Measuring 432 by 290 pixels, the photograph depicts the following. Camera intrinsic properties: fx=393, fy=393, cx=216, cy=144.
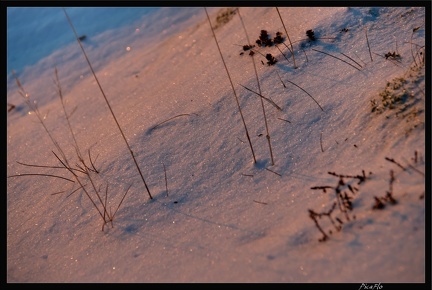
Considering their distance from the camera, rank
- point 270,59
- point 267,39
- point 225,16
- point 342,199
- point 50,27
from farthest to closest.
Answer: point 50,27
point 225,16
point 267,39
point 270,59
point 342,199

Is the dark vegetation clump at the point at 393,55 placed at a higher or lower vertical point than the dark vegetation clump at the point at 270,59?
lower

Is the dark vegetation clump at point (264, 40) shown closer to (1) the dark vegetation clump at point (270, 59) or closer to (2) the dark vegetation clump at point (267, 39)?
(2) the dark vegetation clump at point (267, 39)

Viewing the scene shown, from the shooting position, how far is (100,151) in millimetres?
2791

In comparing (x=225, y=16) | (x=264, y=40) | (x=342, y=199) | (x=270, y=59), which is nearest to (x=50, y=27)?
(x=225, y=16)

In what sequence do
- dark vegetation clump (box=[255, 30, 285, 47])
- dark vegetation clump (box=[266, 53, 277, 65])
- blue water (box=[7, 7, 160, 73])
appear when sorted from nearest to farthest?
dark vegetation clump (box=[266, 53, 277, 65]) < dark vegetation clump (box=[255, 30, 285, 47]) < blue water (box=[7, 7, 160, 73])

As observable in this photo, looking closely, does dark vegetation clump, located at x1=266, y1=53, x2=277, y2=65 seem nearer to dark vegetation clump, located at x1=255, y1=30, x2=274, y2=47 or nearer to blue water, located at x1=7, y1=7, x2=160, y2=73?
dark vegetation clump, located at x1=255, y1=30, x2=274, y2=47

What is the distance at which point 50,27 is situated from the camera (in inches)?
239

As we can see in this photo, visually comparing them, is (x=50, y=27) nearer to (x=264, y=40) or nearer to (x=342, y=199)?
(x=264, y=40)

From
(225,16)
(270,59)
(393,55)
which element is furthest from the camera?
(225,16)

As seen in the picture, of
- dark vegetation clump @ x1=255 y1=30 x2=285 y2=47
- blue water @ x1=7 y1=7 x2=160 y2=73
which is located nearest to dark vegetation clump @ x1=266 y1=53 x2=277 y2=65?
dark vegetation clump @ x1=255 y1=30 x2=285 y2=47

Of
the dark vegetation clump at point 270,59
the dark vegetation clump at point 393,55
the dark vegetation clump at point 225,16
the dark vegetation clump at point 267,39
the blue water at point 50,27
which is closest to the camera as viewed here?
the dark vegetation clump at point 393,55

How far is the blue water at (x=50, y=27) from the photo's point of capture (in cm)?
554

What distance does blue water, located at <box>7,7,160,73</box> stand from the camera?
18.2ft

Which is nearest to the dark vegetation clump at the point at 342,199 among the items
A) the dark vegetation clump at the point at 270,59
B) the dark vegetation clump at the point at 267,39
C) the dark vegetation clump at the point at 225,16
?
the dark vegetation clump at the point at 270,59
